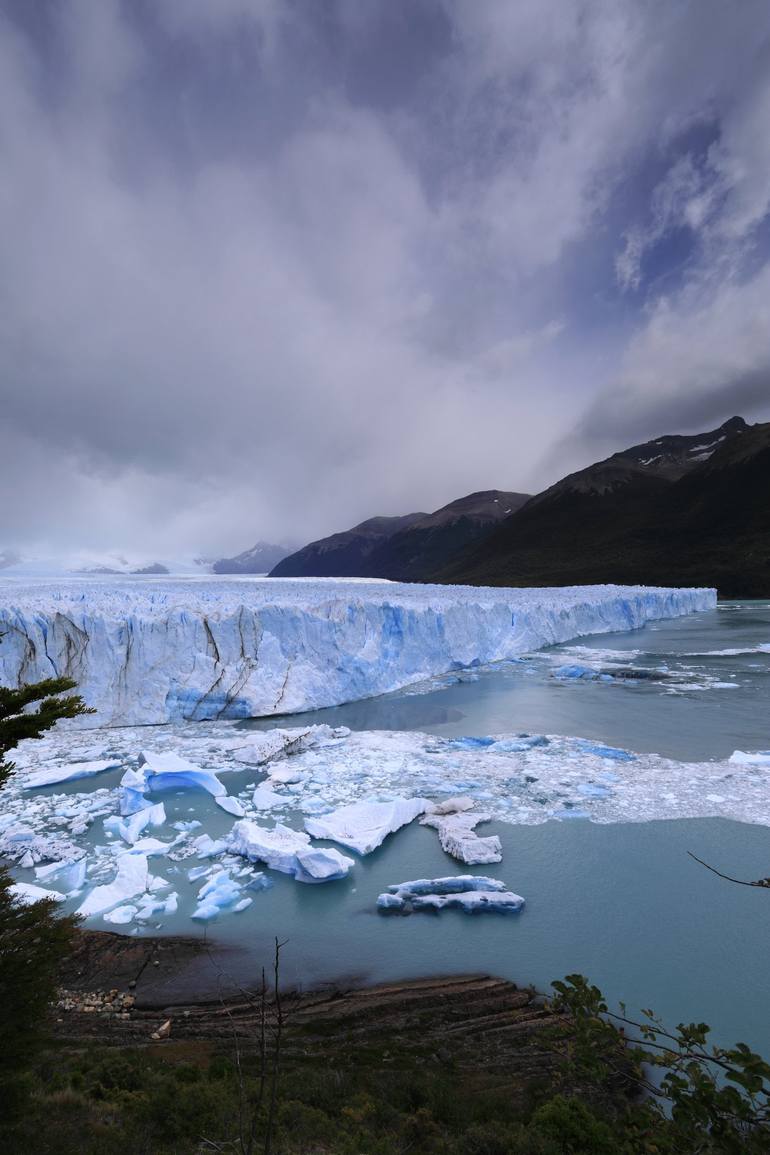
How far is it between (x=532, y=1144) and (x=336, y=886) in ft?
12.0

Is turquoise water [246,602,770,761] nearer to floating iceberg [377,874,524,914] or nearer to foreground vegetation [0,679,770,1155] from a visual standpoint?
floating iceberg [377,874,524,914]

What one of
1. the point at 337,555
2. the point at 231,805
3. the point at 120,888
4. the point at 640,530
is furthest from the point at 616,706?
the point at 337,555

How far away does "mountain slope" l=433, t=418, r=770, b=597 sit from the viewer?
68.6 meters

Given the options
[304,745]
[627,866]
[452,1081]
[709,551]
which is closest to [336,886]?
[452,1081]

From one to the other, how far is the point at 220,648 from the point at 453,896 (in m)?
10.0

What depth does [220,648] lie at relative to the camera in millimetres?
14484

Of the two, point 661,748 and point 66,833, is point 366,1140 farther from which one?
point 661,748

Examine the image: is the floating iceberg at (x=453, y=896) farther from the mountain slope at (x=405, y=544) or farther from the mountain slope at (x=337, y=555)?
the mountain slope at (x=337, y=555)

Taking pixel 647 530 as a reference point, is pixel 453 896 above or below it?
below

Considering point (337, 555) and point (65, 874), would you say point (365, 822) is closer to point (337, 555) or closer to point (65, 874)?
point (65, 874)

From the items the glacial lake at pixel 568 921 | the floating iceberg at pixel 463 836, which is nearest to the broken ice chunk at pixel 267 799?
the glacial lake at pixel 568 921

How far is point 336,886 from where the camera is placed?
6645 millimetres

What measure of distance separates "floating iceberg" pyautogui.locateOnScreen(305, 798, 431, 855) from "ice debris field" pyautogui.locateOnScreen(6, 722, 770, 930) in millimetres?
23

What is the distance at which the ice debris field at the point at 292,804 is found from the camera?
6.43m
